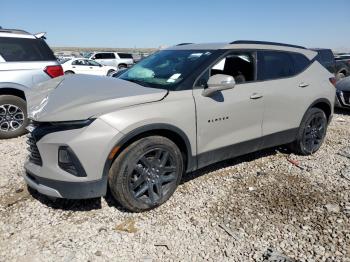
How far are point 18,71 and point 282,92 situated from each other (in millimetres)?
4456

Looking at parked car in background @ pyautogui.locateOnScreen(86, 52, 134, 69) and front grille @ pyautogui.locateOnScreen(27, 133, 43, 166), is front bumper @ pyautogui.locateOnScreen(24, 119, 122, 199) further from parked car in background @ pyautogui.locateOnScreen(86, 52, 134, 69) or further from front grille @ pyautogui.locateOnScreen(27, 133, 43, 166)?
parked car in background @ pyautogui.locateOnScreen(86, 52, 134, 69)

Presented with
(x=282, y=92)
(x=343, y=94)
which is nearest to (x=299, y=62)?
(x=282, y=92)

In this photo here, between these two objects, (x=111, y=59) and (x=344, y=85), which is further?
(x=111, y=59)

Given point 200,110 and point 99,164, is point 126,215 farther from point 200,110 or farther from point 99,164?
point 200,110

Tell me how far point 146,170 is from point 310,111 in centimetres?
288

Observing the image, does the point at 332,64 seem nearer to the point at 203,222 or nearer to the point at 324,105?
the point at 324,105

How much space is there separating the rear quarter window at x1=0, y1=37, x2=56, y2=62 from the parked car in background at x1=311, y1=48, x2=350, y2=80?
33.0 feet

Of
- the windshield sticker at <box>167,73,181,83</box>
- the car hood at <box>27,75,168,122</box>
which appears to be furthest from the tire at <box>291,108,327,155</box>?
the car hood at <box>27,75,168,122</box>

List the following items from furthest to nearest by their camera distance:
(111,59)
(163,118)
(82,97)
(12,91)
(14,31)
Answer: (111,59)
(14,31)
(12,91)
(163,118)
(82,97)

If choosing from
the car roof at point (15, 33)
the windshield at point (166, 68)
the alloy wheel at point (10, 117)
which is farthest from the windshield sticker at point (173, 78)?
the car roof at point (15, 33)

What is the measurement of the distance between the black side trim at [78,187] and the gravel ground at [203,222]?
0.39 metres

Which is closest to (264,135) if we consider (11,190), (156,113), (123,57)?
(156,113)

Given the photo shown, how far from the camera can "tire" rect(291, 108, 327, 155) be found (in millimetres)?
4836

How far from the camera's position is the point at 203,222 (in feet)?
10.8
